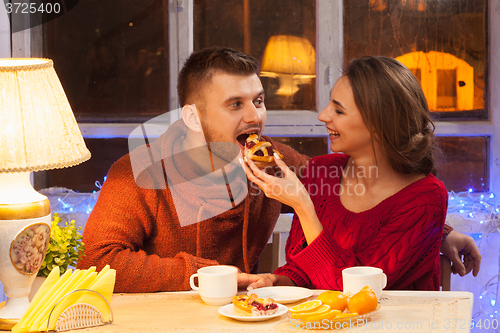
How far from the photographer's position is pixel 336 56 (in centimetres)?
295

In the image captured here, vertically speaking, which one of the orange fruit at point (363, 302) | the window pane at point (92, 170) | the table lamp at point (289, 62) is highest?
the table lamp at point (289, 62)

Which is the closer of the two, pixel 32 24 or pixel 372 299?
pixel 372 299

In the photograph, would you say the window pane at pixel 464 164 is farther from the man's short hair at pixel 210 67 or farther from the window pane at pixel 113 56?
the window pane at pixel 113 56

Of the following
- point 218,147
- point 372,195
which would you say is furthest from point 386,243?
point 218,147

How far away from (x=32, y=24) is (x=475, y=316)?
318 centimetres

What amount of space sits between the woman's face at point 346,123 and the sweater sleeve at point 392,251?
284mm

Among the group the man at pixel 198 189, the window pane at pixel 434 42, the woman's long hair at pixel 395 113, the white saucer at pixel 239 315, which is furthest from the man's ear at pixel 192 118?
the window pane at pixel 434 42

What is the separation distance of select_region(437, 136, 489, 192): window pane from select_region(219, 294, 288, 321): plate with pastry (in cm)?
206

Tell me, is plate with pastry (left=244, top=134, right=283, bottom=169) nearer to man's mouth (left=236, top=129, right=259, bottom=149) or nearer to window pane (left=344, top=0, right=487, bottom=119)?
man's mouth (left=236, top=129, right=259, bottom=149)

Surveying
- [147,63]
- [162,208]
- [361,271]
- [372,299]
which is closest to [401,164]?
[361,271]

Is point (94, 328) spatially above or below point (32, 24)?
below

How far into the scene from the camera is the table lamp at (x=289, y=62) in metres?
3.02

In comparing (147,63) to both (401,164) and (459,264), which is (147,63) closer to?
(401,164)

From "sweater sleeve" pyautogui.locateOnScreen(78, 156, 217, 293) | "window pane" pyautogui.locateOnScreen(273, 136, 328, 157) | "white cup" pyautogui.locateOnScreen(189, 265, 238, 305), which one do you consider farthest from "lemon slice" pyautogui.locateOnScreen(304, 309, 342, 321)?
"window pane" pyautogui.locateOnScreen(273, 136, 328, 157)
